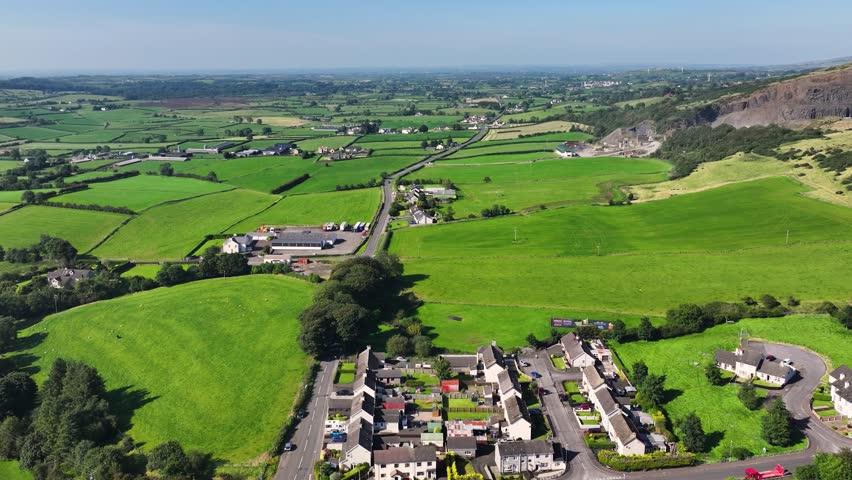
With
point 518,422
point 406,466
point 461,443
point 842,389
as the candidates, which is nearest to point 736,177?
point 842,389

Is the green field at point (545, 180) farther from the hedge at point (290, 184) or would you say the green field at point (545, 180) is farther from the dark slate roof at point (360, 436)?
the dark slate roof at point (360, 436)

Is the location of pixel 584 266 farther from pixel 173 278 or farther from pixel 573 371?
pixel 173 278

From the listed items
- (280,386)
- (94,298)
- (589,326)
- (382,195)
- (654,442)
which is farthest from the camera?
(382,195)

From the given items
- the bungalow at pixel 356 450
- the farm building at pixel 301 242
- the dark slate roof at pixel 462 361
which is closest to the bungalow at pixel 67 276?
the farm building at pixel 301 242

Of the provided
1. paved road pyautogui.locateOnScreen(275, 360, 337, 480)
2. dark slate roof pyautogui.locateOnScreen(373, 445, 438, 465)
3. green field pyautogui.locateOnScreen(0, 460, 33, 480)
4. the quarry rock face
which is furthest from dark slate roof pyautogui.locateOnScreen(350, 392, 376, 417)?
the quarry rock face

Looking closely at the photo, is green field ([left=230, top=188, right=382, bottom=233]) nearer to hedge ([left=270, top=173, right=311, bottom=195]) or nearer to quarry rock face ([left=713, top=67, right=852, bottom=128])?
hedge ([left=270, top=173, right=311, bottom=195])

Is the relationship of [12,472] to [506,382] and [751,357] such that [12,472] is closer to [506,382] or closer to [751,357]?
[506,382]

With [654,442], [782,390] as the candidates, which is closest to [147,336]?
[654,442]
